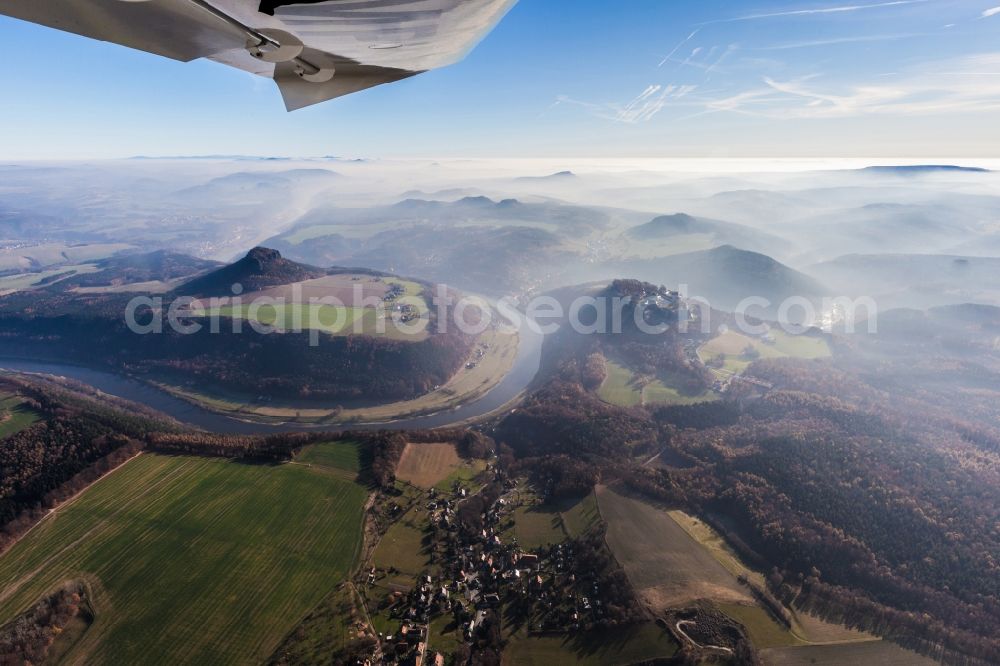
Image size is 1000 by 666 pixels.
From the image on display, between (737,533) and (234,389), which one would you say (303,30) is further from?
(234,389)

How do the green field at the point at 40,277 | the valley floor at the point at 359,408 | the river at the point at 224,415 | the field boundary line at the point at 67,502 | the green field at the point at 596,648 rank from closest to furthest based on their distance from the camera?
1. the green field at the point at 596,648
2. the field boundary line at the point at 67,502
3. the river at the point at 224,415
4. the valley floor at the point at 359,408
5. the green field at the point at 40,277

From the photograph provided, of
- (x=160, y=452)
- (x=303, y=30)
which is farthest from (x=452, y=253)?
(x=303, y=30)

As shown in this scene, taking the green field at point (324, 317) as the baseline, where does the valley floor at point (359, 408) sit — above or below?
below

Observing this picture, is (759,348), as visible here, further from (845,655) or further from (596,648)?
(596,648)

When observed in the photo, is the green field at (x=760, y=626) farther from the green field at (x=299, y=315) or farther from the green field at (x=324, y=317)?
the green field at (x=299, y=315)

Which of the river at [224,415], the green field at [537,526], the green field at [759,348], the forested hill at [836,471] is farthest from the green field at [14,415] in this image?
the green field at [759,348]

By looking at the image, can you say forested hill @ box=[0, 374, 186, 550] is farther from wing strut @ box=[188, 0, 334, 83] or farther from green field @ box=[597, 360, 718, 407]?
green field @ box=[597, 360, 718, 407]

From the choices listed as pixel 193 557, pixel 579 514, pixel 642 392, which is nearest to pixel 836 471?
pixel 642 392
